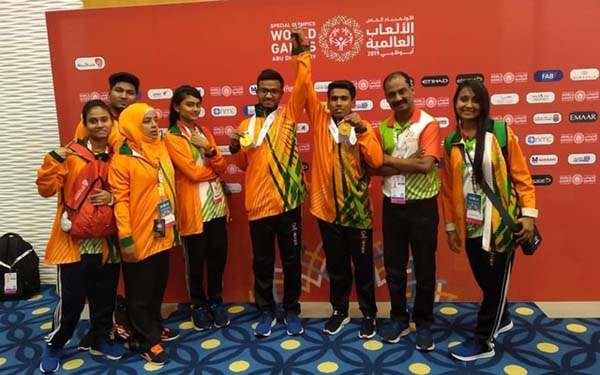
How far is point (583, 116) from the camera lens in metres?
3.12

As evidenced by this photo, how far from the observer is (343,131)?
104 inches

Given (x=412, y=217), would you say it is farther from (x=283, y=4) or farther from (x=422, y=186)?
(x=283, y=4)

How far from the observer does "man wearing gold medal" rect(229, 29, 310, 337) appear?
2.86 meters

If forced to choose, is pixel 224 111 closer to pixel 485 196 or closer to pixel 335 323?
pixel 335 323

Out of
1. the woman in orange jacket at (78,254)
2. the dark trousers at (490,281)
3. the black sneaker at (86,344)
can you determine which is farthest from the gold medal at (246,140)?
the black sneaker at (86,344)

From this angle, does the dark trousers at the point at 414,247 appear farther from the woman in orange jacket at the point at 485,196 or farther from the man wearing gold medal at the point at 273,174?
the man wearing gold medal at the point at 273,174

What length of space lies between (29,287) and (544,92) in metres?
4.30

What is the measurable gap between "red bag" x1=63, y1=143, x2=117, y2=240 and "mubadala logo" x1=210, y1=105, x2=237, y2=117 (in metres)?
1.04

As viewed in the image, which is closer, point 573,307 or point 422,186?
point 422,186

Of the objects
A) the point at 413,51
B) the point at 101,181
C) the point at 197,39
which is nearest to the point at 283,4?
the point at 197,39

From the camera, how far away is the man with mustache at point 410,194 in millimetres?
2592

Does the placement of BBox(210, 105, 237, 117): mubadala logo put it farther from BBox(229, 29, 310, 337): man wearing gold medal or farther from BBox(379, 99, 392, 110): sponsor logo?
BBox(379, 99, 392, 110): sponsor logo

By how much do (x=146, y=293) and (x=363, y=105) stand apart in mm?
1908

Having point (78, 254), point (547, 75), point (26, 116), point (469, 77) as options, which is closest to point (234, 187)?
point (78, 254)
